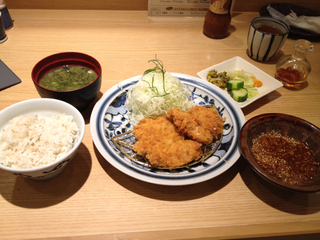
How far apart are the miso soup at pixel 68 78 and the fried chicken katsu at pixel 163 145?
0.54 meters

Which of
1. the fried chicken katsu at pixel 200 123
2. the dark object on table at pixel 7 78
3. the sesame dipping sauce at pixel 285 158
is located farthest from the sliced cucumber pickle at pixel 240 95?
the dark object on table at pixel 7 78

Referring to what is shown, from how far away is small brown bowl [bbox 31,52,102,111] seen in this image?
5.08 ft

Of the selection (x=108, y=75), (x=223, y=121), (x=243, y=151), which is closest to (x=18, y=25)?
(x=108, y=75)

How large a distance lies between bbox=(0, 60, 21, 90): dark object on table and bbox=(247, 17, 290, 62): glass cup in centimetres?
236

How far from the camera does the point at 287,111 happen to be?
6.58 ft

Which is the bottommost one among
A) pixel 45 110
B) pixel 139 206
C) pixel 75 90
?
pixel 139 206

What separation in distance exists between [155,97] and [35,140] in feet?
2.95

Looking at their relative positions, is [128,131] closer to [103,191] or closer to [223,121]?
[103,191]

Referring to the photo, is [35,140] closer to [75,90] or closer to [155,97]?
[75,90]

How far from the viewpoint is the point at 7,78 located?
2.09m

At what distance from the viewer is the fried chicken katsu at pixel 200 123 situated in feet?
5.12

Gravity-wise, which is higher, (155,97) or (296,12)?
(296,12)

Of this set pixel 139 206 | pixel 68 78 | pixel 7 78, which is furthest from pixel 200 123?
pixel 7 78

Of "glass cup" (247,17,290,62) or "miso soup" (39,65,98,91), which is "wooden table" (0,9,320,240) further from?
"glass cup" (247,17,290,62)
